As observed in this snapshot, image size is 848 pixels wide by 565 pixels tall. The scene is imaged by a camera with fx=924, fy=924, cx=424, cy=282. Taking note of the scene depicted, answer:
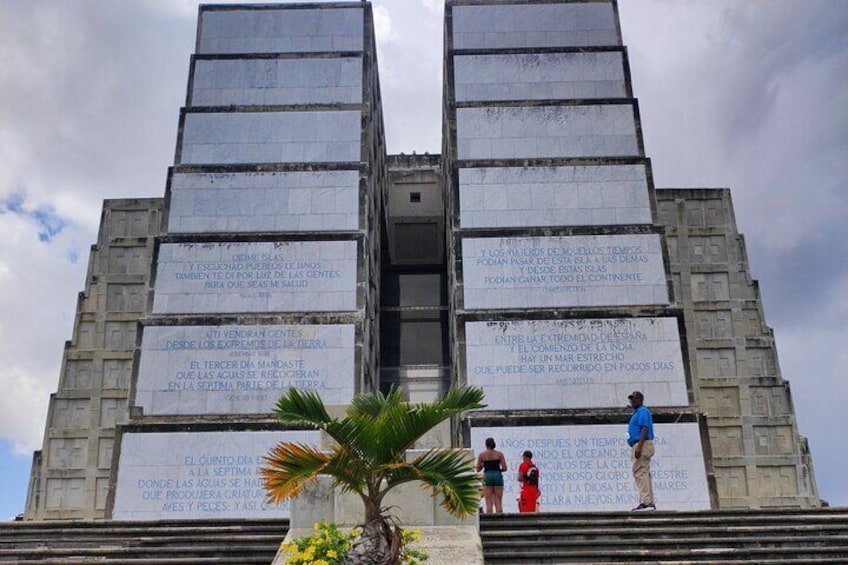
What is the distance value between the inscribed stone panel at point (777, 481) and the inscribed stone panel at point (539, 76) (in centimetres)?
1301

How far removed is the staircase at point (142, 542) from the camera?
11869mm

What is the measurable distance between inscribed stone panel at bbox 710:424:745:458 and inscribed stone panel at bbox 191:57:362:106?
15.8 metres

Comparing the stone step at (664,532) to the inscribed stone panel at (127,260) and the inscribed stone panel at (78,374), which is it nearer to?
the inscribed stone panel at (78,374)

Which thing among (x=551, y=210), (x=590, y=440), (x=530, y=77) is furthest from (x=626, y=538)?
(x=530, y=77)

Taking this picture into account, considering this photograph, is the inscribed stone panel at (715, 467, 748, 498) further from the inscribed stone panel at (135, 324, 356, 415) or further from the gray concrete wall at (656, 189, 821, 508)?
the inscribed stone panel at (135, 324, 356, 415)

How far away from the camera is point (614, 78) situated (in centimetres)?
3056

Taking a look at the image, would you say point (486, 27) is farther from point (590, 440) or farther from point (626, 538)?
point (626, 538)

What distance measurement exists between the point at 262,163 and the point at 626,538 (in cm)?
1984

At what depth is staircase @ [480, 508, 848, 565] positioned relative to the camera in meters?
11.6

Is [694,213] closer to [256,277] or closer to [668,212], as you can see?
[668,212]

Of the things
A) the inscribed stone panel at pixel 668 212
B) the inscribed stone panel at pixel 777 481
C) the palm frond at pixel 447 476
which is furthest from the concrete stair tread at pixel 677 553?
the inscribed stone panel at pixel 668 212

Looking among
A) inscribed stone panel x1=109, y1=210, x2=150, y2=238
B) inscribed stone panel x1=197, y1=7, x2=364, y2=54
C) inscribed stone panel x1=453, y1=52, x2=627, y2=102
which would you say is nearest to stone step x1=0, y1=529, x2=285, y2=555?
inscribed stone panel x1=453, y1=52, x2=627, y2=102

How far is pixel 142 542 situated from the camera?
12367 mm

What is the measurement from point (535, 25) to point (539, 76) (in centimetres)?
225
